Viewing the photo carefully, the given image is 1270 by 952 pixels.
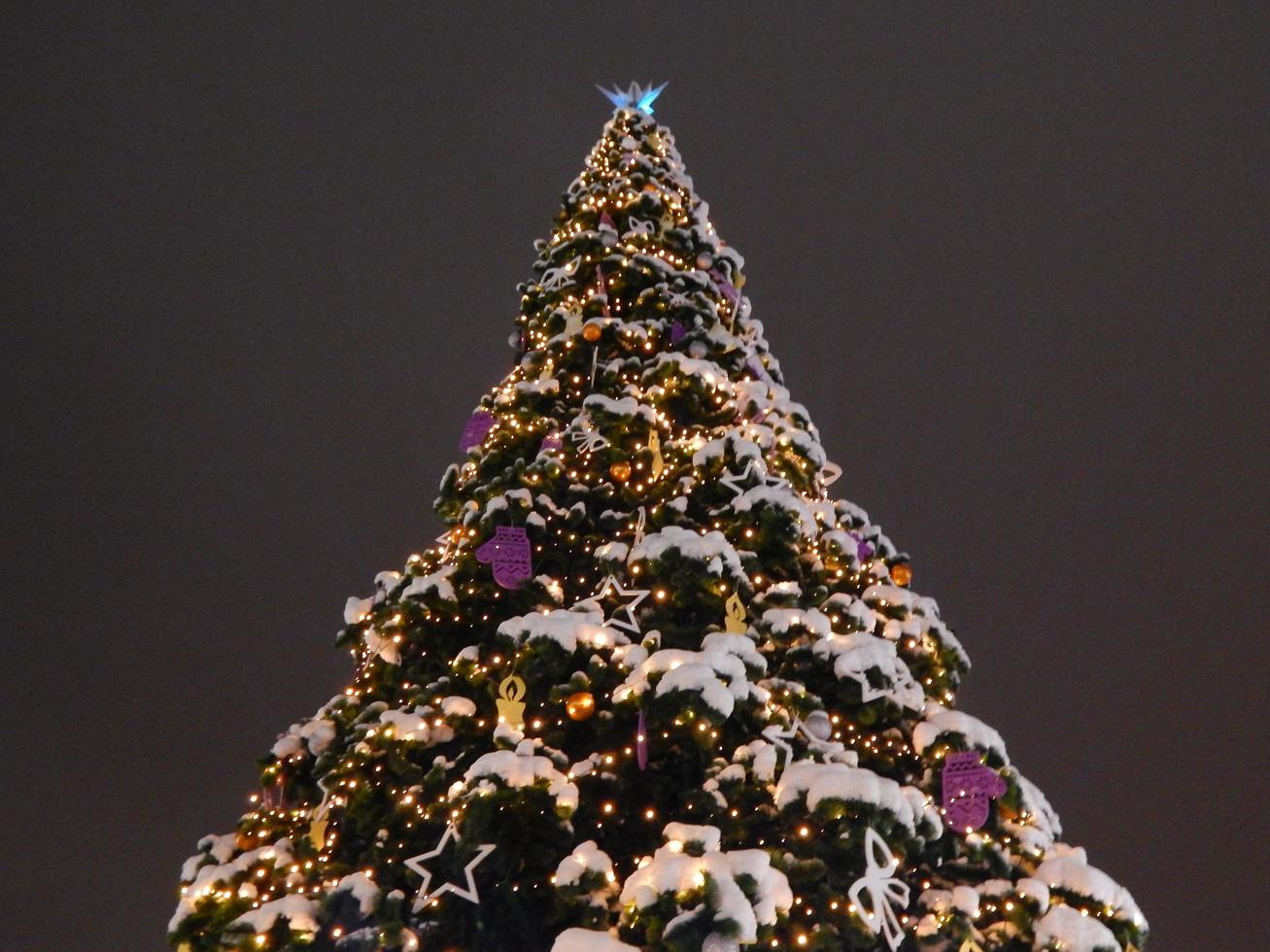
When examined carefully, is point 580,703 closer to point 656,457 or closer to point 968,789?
point 656,457

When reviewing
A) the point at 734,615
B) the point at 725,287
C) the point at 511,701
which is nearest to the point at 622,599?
the point at 734,615

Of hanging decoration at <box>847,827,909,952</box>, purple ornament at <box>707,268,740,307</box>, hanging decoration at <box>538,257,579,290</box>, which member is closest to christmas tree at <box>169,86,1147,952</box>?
hanging decoration at <box>847,827,909,952</box>

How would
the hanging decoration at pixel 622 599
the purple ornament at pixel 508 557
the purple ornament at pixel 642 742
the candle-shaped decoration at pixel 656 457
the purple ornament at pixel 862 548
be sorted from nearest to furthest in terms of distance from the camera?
the purple ornament at pixel 642 742, the hanging decoration at pixel 622 599, the purple ornament at pixel 508 557, the candle-shaped decoration at pixel 656 457, the purple ornament at pixel 862 548

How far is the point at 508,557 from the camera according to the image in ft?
13.3

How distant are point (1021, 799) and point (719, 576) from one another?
1.60m

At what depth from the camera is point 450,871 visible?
331cm

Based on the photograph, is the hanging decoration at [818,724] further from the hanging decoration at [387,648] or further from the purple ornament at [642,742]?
the hanging decoration at [387,648]

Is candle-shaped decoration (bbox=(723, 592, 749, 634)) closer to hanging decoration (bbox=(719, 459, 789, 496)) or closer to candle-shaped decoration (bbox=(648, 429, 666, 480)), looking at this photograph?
hanging decoration (bbox=(719, 459, 789, 496))

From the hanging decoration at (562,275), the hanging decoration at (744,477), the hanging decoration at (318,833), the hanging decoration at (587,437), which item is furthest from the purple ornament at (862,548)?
the hanging decoration at (318,833)

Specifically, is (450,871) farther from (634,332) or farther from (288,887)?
Answer: (634,332)

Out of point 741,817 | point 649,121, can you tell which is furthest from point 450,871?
point 649,121

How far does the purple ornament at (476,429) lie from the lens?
5.08 metres

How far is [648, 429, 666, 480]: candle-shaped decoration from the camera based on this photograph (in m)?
4.41

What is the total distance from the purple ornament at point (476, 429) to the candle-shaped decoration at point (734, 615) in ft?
6.63
